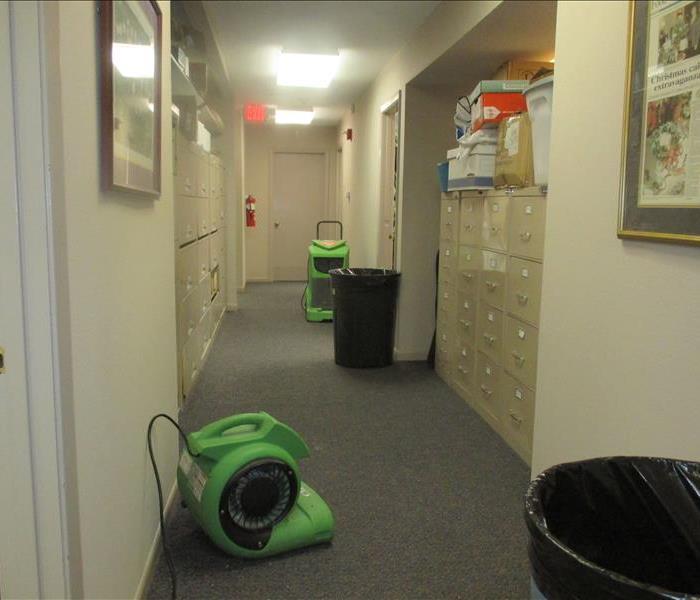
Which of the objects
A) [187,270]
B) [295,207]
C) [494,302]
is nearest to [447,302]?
[494,302]

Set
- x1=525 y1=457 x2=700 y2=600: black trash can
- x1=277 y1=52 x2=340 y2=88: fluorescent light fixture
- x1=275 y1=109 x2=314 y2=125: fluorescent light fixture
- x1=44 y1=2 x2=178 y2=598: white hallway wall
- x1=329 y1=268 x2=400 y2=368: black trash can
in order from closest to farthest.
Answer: x1=44 y1=2 x2=178 y2=598: white hallway wall → x1=525 y1=457 x2=700 y2=600: black trash can → x1=329 y1=268 x2=400 y2=368: black trash can → x1=277 y1=52 x2=340 y2=88: fluorescent light fixture → x1=275 y1=109 x2=314 y2=125: fluorescent light fixture

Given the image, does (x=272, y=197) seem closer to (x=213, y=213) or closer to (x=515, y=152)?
(x=213, y=213)

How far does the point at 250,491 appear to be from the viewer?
6.17ft

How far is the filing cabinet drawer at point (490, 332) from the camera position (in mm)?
3164

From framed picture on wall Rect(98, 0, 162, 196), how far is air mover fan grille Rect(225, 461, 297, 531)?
905 mm

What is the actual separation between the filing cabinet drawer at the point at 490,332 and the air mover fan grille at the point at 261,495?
5.18ft

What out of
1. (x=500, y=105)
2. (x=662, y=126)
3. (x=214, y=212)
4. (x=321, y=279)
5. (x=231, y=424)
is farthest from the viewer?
(x=321, y=279)

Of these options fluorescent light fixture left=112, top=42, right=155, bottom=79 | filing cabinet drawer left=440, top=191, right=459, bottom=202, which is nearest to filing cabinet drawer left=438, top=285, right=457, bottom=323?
filing cabinet drawer left=440, top=191, right=459, bottom=202

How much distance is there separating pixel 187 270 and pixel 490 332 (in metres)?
1.71

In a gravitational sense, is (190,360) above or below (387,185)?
below

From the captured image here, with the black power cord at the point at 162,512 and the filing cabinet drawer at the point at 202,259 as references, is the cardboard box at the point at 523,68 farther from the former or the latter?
the black power cord at the point at 162,512

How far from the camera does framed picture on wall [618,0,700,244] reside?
1.45 meters

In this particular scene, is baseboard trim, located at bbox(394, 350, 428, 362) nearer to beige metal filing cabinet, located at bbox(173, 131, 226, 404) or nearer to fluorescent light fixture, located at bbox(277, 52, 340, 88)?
beige metal filing cabinet, located at bbox(173, 131, 226, 404)

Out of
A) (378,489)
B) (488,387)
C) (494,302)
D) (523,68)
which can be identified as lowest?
(378,489)
